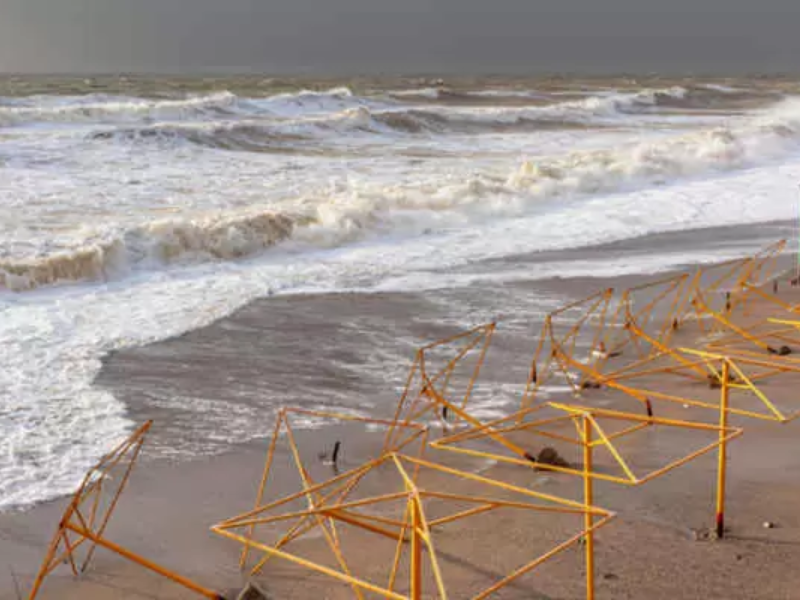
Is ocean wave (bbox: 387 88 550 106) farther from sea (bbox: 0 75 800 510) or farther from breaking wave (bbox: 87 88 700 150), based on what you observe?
sea (bbox: 0 75 800 510)

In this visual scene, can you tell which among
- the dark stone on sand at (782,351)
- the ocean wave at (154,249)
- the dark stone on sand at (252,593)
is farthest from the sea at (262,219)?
the dark stone on sand at (782,351)

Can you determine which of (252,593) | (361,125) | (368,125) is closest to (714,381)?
(252,593)

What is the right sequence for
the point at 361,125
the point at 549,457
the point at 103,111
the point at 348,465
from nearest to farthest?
the point at 549,457, the point at 348,465, the point at 103,111, the point at 361,125

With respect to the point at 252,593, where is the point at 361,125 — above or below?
above

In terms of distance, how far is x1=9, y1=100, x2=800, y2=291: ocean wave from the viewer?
31.6ft

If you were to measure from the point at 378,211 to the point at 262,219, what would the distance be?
1.89 m

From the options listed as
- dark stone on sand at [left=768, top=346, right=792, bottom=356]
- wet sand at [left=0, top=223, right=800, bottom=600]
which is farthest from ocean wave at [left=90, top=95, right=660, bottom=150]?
dark stone on sand at [left=768, top=346, right=792, bottom=356]

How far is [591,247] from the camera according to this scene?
440 inches

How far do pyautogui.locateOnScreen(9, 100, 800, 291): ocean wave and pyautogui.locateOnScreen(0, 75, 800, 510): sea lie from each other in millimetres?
31

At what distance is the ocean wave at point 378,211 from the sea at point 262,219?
0.10 feet

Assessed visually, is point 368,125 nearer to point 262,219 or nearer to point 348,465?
point 262,219

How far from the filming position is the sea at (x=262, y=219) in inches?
250

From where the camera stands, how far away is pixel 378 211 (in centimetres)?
1281

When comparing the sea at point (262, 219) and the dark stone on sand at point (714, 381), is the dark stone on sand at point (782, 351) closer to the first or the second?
the dark stone on sand at point (714, 381)
